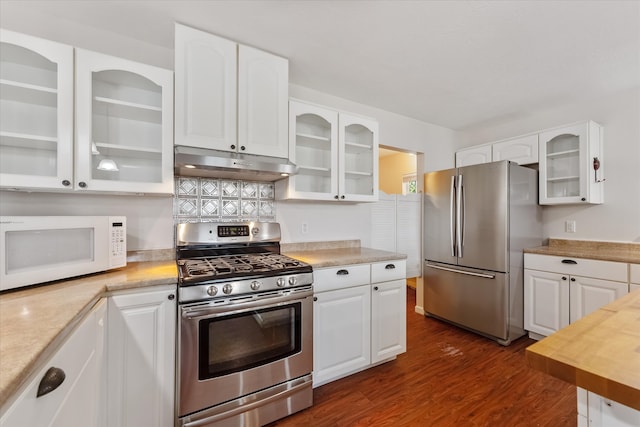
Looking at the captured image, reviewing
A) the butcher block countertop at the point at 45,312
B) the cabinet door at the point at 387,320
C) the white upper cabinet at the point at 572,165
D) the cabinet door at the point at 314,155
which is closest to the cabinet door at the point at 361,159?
the cabinet door at the point at 314,155

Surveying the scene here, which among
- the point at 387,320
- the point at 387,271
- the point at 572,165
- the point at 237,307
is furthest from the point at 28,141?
the point at 572,165

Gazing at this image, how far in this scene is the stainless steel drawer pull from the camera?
2.35 ft

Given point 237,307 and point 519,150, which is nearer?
point 237,307

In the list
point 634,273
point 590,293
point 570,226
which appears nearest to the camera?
point 634,273

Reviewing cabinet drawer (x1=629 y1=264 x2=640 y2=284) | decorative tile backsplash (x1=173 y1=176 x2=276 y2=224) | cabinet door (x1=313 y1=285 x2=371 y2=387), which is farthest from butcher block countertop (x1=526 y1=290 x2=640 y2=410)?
decorative tile backsplash (x1=173 y1=176 x2=276 y2=224)

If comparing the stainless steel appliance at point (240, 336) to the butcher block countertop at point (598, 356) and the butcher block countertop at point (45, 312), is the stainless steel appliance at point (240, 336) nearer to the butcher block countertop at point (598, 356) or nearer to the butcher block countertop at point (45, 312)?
the butcher block countertop at point (45, 312)

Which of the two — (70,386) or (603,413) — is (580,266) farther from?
(70,386)

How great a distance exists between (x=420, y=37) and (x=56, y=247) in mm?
2430

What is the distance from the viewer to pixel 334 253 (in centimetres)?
238

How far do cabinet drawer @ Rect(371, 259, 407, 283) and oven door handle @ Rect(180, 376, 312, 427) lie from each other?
0.87 meters

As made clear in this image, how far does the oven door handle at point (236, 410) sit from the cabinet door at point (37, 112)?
140cm

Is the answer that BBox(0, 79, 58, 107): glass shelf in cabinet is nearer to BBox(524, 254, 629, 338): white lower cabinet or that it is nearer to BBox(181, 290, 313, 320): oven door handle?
BBox(181, 290, 313, 320): oven door handle

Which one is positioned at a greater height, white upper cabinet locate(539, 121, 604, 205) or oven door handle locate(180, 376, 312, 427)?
white upper cabinet locate(539, 121, 604, 205)

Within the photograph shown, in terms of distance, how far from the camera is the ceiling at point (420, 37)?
1.58m
